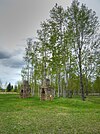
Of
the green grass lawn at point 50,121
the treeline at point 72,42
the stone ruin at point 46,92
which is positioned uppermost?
the treeline at point 72,42

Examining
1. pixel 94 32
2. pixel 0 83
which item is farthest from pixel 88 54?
pixel 0 83

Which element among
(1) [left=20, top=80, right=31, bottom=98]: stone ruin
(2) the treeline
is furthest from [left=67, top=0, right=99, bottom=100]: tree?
(1) [left=20, top=80, right=31, bottom=98]: stone ruin

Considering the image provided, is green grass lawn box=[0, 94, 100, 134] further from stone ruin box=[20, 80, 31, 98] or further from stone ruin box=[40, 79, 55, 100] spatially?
stone ruin box=[20, 80, 31, 98]

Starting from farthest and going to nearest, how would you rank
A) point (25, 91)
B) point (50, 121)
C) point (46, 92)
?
point (25, 91)
point (46, 92)
point (50, 121)

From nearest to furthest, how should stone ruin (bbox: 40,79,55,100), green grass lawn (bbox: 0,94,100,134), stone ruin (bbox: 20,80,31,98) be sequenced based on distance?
green grass lawn (bbox: 0,94,100,134) → stone ruin (bbox: 40,79,55,100) → stone ruin (bbox: 20,80,31,98)

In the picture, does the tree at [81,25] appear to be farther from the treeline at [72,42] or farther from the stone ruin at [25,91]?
the stone ruin at [25,91]

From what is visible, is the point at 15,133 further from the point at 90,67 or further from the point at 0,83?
the point at 0,83

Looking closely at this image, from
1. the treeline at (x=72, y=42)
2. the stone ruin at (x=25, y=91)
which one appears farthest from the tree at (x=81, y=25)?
the stone ruin at (x=25, y=91)

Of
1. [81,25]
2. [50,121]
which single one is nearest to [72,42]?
[81,25]

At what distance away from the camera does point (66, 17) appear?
40406 millimetres

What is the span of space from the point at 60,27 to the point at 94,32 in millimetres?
7522

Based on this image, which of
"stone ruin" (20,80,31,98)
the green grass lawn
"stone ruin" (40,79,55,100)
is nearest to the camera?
the green grass lawn

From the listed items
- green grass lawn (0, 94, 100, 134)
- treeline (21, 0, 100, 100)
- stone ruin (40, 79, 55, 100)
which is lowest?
green grass lawn (0, 94, 100, 134)

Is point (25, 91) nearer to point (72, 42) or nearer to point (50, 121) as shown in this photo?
point (72, 42)
